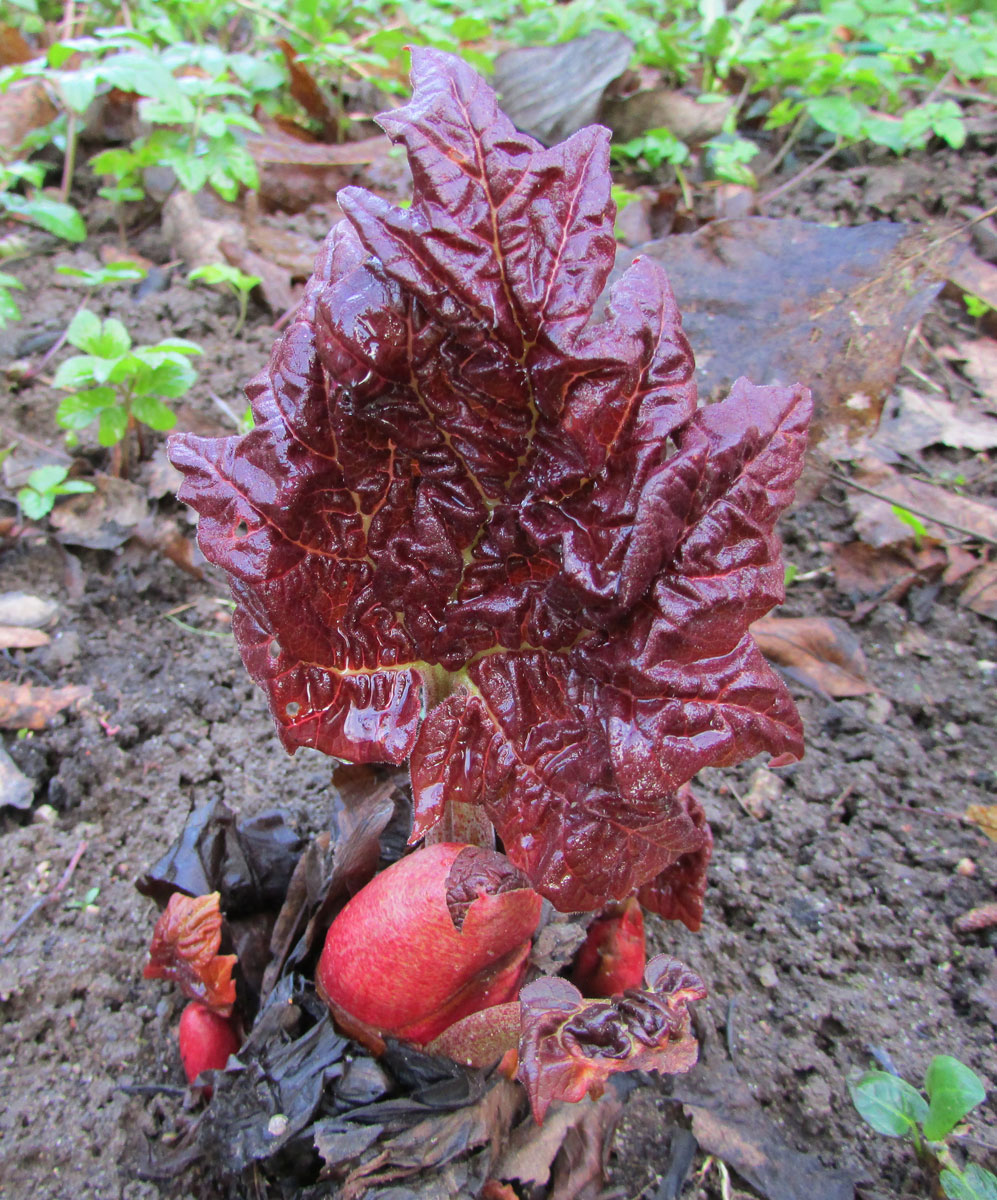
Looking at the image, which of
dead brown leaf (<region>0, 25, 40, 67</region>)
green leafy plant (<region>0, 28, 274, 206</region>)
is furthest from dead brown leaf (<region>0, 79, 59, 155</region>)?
dead brown leaf (<region>0, 25, 40, 67</region>)

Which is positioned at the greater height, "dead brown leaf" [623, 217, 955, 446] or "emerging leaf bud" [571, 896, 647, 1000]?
"dead brown leaf" [623, 217, 955, 446]

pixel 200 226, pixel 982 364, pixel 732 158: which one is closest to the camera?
pixel 982 364

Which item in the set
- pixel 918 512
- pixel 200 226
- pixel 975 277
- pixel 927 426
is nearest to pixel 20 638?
pixel 200 226

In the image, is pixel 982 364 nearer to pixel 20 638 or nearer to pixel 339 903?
pixel 339 903

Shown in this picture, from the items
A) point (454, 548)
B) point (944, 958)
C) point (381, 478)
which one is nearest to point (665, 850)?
point (454, 548)

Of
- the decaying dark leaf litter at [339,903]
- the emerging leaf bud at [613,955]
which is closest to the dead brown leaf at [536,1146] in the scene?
the decaying dark leaf litter at [339,903]

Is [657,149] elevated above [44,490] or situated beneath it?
elevated above

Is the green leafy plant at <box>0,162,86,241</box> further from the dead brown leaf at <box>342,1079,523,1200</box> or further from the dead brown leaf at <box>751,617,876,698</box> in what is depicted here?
the dead brown leaf at <box>342,1079,523,1200</box>
